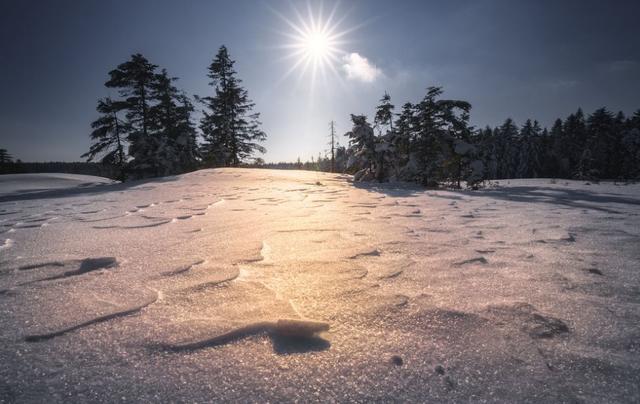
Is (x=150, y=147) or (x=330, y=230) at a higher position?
(x=150, y=147)

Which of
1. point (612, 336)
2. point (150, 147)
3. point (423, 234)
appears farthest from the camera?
point (150, 147)

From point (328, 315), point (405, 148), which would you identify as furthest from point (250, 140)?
point (328, 315)

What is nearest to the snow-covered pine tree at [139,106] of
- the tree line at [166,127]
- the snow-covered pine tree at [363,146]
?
the tree line at [166,127]

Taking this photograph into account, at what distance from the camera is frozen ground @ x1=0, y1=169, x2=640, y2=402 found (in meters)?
0.77

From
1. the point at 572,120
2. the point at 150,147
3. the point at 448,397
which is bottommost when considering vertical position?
the point at 448,397

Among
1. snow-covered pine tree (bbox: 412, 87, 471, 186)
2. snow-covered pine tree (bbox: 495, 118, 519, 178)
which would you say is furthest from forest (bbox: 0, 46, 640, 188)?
snow-covered pine tree (bbox: 495, 118, 519, 178)

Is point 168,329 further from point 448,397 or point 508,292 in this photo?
point 508,292

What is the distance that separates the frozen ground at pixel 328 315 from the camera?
0.77 m

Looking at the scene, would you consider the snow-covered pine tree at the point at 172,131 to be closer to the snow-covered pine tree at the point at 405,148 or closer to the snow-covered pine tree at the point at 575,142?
the snow-covered pine tree at the point at 405,148

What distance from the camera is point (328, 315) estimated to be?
1.14 m

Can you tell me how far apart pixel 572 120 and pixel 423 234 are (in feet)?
229

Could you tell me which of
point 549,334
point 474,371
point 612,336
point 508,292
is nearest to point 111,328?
point 474,371

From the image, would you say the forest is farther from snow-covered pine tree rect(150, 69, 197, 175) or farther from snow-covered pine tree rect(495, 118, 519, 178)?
snow-covered pine tree rect(495, 118, 519, 178)

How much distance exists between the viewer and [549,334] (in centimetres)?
100
